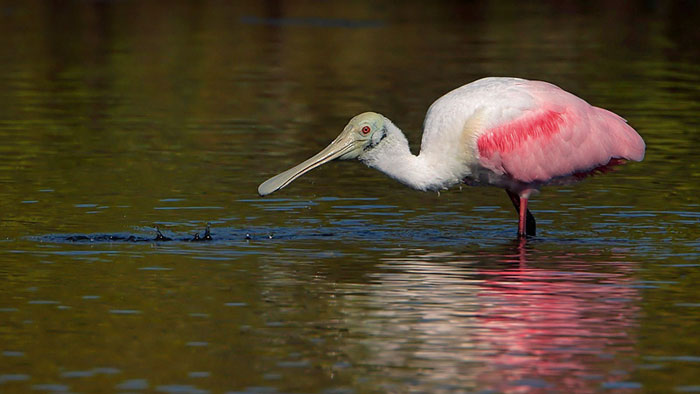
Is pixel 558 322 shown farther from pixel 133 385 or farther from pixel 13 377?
pixel 13 377

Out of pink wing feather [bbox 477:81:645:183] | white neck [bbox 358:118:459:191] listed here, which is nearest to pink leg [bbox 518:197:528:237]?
pink wing feather [bbox 477:81:645:183]

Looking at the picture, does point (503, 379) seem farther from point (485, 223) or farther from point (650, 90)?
point (650, 90)

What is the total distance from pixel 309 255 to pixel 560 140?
251 cm

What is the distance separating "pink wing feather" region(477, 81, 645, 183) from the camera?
44.3 ft

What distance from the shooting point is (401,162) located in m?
13.0

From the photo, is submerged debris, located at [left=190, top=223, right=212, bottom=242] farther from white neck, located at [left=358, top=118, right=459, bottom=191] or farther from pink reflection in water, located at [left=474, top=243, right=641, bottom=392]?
pink reflection in water, located at [left=474, top=243, right=641, bottom=392]

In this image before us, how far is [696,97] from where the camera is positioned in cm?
2469

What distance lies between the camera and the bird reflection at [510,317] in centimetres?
873

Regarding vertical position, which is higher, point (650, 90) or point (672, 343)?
point (650, 90)

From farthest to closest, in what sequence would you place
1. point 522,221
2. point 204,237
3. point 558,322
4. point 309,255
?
point 522,221 < point 204,237 < point 309,255 < point 558,322

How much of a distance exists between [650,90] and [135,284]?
1566 cm

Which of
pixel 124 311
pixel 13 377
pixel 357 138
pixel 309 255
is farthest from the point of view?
pixel 357 138

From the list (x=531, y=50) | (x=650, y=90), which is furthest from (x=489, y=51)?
(x=650, y=90)

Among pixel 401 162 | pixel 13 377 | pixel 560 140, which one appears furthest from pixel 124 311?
pixel 560 140
